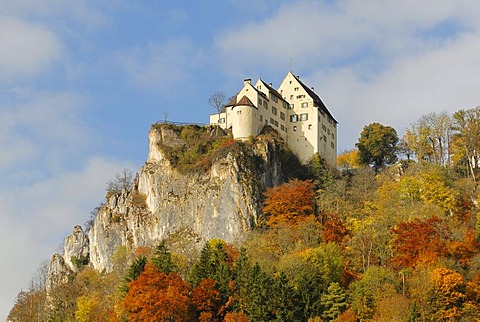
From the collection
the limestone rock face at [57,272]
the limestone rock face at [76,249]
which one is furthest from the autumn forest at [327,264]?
the limestone rock face at [76,249]

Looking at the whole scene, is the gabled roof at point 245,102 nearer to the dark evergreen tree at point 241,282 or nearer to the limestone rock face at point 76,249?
the dark evergreen tree at point 241,282

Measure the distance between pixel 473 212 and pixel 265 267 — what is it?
23.0 m

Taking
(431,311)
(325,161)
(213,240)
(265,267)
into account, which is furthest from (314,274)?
(325,161)

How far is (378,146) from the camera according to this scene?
322 ft

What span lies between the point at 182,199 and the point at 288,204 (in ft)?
36.5

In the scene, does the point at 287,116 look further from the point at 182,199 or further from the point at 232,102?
the point at 182,199

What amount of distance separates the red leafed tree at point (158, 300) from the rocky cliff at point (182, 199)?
48.4 ft

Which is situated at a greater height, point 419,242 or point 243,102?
point 243,102

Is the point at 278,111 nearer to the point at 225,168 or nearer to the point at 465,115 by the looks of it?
the point at 225,168

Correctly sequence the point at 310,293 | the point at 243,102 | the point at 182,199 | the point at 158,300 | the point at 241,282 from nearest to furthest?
the point at 310,293 < the point at 158,300 < the point at 241,282 < the point at 182,199 < the point at 243,102

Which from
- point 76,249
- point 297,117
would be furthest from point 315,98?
point 76,249

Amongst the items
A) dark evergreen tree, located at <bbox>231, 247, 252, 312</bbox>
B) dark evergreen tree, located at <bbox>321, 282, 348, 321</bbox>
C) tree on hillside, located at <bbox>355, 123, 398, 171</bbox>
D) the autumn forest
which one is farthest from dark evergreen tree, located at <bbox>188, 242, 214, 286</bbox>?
tree on hillside, located at <bbox>355, 123, 398, 171</bbox>

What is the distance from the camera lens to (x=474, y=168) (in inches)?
3654

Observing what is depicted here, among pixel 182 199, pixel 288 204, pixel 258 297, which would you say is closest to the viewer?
pixel 258 297
